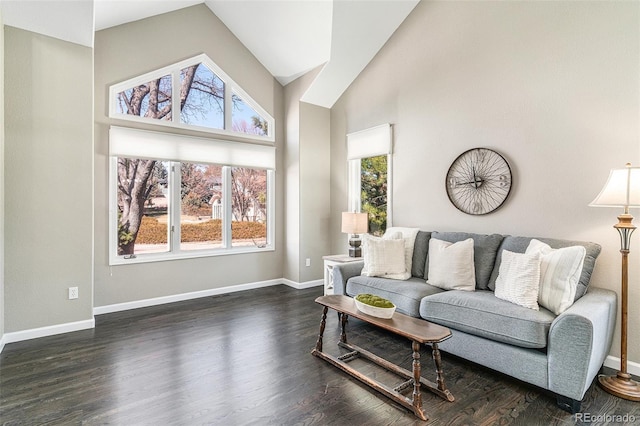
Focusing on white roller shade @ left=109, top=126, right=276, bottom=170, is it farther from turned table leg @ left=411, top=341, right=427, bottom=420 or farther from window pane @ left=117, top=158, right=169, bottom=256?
turned table leg @ left=411, top=341, right=427, bottom=420

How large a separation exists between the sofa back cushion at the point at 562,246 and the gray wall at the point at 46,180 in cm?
411

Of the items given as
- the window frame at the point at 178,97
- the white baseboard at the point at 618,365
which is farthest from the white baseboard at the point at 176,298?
the white baseboard at the point at 618,365

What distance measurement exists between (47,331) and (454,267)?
158 inches

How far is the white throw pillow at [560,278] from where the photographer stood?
7.84 ft

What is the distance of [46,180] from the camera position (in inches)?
131

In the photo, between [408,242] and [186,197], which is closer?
[408,242]

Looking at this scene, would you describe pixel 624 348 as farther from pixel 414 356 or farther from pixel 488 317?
pixel 414 356

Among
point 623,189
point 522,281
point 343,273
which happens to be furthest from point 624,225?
point 343,273

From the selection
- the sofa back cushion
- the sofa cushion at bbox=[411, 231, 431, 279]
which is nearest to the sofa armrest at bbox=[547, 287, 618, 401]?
the sofa back cushion

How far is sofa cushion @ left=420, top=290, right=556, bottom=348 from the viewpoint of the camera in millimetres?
2270

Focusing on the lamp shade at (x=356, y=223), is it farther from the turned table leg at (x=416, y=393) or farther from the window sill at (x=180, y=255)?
the turned table leg at (x=416, y=393)

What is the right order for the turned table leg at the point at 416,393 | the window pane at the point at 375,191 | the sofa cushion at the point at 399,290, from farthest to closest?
the window pane at the point at 375,191 → the sofa cushion at the point at 399,290 → the turned table leg at the point at 416,393

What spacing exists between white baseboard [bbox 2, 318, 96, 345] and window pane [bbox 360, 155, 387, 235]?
11.9ft

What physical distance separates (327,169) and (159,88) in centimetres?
265
